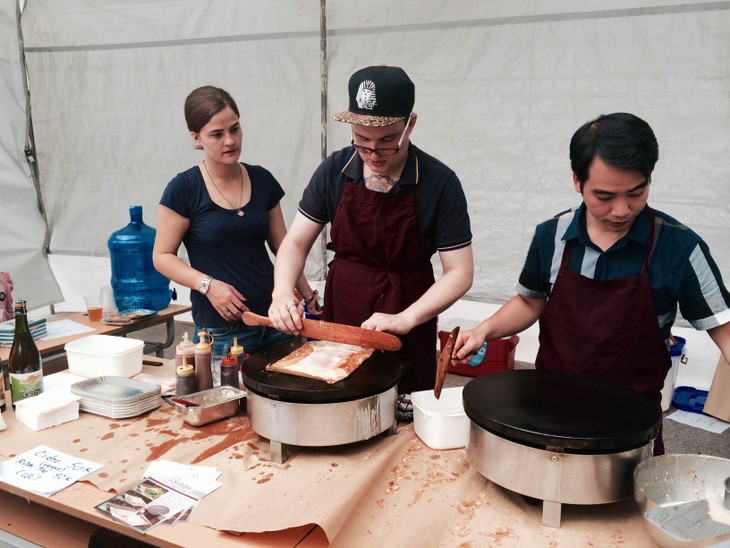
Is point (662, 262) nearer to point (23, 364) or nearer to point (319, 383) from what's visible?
point (319, 383)

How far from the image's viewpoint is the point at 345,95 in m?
4.86

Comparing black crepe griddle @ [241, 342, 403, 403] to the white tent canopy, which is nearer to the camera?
black crepe griddle @ [241, 342, 403, 403]

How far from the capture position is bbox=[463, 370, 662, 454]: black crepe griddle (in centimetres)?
128

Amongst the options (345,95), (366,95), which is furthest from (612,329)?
(345,95)

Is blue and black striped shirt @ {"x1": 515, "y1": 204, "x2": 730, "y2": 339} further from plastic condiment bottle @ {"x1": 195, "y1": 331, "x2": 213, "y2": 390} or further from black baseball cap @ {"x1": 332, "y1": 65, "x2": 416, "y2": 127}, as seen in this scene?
plastic condiment bottle @ {"x1": 195, "y1": 331, "x2": 213, "y2": 390}

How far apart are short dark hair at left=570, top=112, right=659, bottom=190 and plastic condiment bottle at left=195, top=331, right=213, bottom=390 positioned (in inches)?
51.8

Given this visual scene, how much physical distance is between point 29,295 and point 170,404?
15.8 ft

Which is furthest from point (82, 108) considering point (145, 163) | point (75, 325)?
point (75, 325)

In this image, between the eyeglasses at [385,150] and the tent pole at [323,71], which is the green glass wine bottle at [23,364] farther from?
the tent pole at [323,71]

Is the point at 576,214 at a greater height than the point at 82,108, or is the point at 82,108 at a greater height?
the point at 82,108

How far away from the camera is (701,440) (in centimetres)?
371

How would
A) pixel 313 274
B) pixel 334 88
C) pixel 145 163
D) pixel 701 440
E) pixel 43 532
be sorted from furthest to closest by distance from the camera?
pixel 145 163 < pixel 313 274 < pixel 334 88 < pixel 701 440 < pixel 43 532

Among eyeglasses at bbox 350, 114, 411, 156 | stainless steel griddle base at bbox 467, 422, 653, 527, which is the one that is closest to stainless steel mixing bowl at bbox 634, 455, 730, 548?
stainless steel griddle base at bbox 467, 422, 653, 527

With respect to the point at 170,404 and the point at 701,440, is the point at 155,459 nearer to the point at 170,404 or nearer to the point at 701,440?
the point at 170,404
